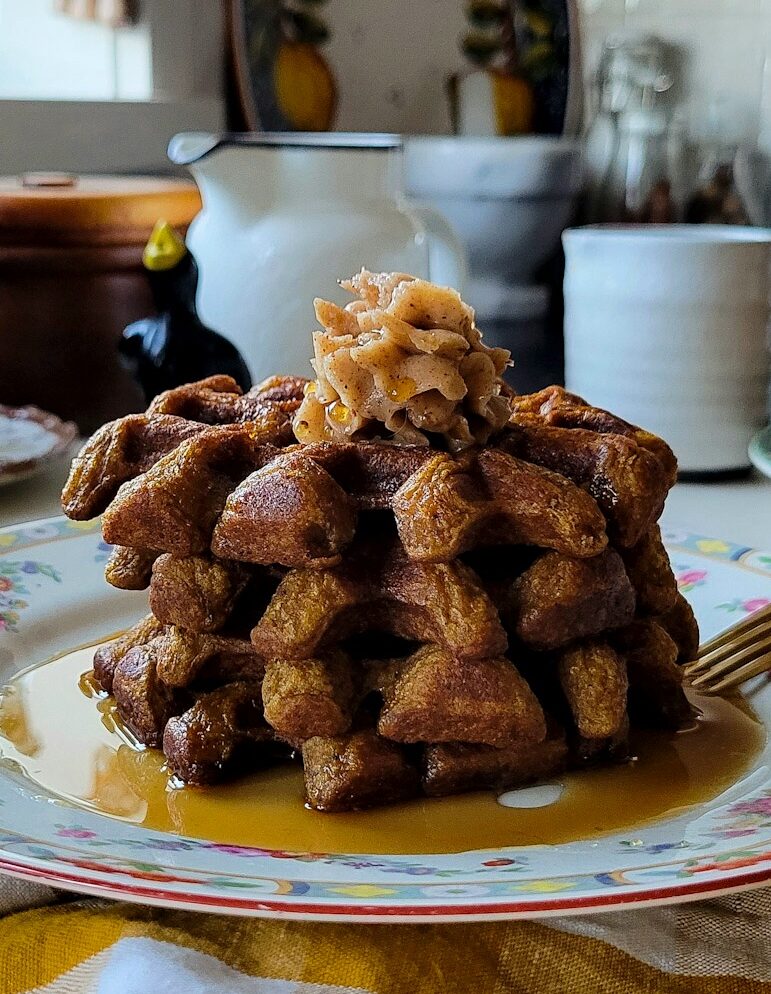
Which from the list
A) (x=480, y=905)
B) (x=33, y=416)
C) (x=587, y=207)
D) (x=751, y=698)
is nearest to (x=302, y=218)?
(x=33, y=416)

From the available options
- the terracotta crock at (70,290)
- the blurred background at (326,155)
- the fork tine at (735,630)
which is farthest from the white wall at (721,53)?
the fork tine at (735,630)

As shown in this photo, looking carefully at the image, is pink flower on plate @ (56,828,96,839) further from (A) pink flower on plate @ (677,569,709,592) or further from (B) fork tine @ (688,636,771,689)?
(A) pink flower on plate @ (677,569,709,592)

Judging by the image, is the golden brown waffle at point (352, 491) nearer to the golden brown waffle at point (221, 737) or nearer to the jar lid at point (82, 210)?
the golden brown waffle at point (221, 737)

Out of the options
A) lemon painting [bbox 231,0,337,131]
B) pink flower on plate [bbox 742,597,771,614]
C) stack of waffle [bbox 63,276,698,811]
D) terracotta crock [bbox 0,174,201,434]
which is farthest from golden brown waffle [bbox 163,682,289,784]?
lemon painting [bbox 231,0,337,131]

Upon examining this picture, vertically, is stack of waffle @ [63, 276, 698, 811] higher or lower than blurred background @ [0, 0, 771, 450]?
lower

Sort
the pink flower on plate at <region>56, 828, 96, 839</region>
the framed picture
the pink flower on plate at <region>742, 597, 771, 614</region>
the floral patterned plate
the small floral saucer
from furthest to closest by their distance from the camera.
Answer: the framed picture < the small floral saucer < the pink flower on plate at <region>742, 597, 771, 614</region> < the pink flower on plate at <region>56, 828, 96, 839</region> < the floral patterned plate

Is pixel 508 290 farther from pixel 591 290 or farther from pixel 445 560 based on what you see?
pixel 445 560

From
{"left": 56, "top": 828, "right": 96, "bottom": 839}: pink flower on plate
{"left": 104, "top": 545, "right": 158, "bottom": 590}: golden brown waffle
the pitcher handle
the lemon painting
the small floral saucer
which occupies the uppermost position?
the lemon painting
